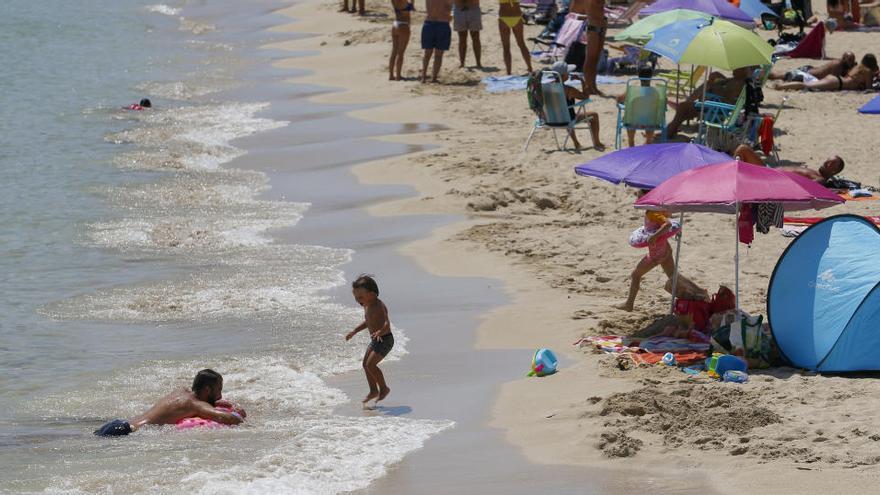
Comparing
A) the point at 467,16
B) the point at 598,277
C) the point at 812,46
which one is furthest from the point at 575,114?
the point at 812,46

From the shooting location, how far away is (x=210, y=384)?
26.7 feet

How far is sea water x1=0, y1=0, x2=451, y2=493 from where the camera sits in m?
7.33

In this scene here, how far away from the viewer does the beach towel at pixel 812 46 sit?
67.4 feet

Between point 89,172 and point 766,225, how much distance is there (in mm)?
10409

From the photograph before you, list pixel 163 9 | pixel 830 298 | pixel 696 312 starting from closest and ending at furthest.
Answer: pixel 830 298, pixel 696 312, pixel 163 9

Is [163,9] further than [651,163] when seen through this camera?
Yes

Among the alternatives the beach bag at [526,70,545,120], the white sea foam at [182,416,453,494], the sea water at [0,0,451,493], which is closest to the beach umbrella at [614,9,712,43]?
the beach bag at [526,70,545,120]

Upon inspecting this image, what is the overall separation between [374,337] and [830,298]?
2.89 metres

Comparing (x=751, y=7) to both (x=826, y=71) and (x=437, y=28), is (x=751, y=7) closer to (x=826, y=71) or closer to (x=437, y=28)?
(x=826, y=71)

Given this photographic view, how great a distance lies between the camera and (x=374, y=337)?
8406 millimetres

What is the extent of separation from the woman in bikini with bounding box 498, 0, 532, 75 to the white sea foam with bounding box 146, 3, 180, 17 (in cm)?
1810

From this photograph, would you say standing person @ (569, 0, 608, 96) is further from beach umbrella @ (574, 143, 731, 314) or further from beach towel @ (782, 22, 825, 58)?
beach umbrella @ (574, 143, 731, 314)

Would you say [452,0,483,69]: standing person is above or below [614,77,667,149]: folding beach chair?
above

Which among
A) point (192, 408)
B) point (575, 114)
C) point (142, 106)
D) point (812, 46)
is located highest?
point (812, 46)
